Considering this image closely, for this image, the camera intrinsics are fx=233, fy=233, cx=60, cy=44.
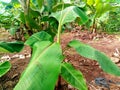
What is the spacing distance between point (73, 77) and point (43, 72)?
37cm

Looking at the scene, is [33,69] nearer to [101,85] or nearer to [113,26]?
[101,85]

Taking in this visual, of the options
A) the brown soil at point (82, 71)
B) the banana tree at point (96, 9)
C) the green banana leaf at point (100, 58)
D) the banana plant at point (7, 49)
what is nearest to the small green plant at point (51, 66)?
the green banana leaf at point (100, 58)

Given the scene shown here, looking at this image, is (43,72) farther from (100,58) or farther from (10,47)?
(10,47)

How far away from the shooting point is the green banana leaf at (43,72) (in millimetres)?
923

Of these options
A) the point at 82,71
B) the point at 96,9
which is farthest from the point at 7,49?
the point at 96,9

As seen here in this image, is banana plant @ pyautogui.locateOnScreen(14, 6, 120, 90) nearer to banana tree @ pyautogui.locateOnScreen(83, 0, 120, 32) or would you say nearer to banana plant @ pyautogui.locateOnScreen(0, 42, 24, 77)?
banana plant @ pyautogui.locateOnScreen(0, 42, 24, 77)

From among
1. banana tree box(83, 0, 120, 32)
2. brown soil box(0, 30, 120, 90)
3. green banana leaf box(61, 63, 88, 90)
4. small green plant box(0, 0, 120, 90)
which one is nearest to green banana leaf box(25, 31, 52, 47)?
small green plant box(0, 0, 120, 90)

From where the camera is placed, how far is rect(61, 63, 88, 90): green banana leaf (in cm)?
127

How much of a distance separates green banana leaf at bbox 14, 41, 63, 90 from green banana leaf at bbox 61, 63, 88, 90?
212mm

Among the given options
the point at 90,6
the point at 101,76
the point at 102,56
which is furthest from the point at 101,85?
the point at 90,6

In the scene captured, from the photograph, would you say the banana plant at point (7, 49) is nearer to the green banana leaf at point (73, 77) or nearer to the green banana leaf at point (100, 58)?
the green banana leaf at point (73, 77)

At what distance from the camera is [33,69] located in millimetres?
1004

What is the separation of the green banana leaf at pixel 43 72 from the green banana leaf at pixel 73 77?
212 millimetres

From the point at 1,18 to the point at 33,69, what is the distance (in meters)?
2.09
